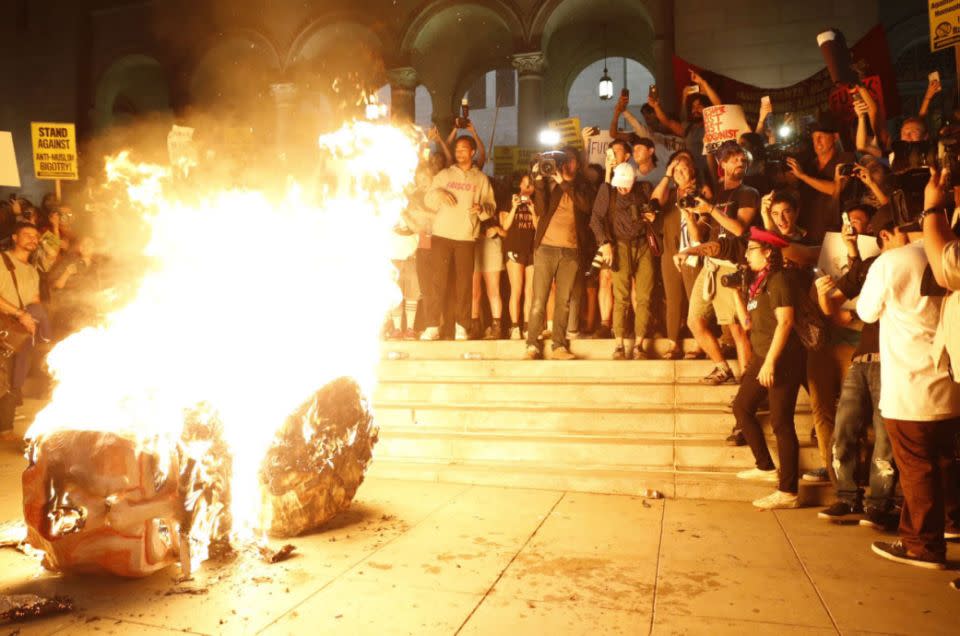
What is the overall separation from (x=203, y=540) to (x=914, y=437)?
4721mm

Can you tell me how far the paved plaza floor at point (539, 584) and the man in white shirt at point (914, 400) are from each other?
9.5 inches

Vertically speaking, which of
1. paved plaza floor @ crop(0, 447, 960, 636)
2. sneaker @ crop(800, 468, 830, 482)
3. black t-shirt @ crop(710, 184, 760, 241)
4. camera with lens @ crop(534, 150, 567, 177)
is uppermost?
camera with lens @ crop(534, 150, 567, 177)

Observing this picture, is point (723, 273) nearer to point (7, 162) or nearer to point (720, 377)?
point (720, 377)

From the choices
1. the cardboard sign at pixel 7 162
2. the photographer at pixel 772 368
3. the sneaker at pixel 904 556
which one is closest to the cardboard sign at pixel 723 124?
the photographer at pixel 772 368

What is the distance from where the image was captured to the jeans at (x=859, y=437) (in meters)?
5.14

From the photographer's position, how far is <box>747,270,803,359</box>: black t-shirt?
569 cm

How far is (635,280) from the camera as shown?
805 cm

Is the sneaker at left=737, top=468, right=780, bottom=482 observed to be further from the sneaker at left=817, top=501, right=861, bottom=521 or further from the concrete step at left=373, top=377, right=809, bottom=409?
the concrete step at left=373, top=377, right=809, bottom=409

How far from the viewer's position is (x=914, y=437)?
4.46 meters

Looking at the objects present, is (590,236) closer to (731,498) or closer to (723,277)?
(723,277)

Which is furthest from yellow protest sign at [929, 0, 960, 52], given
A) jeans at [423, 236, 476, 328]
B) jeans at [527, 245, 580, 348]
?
jeans at [423, 236, 476, 328]

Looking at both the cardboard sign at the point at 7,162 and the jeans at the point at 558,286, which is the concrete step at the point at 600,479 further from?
the cardboard sign at the point at 7,162

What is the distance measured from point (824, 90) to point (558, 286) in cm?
576

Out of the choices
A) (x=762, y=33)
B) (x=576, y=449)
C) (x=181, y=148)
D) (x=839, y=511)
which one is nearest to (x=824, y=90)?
(x=762, y=33)
